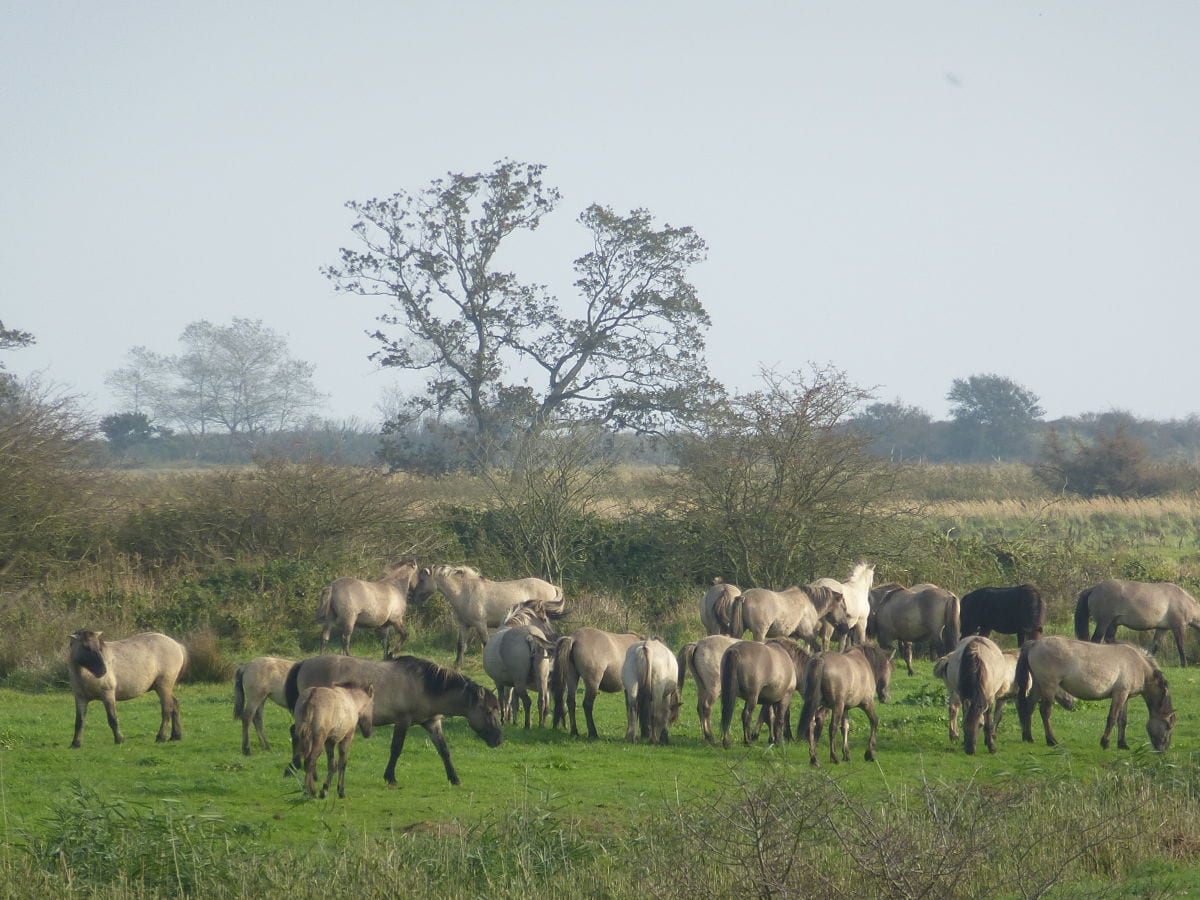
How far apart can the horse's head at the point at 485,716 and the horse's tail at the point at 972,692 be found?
4760 millimetres

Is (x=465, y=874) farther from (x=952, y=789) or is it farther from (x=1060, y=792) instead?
(x=1060, y=792)

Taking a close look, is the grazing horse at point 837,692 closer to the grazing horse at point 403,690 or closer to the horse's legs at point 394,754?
the grazing horse at point 403,690

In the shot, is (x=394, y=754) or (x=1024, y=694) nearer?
(x=394, y=754)

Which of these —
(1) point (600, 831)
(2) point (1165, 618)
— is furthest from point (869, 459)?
(1) point (600, 831)

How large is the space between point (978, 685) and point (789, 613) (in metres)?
4.77

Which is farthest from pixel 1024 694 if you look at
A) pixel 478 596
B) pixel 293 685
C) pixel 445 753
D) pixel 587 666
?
pixel 478 596

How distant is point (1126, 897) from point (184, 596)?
17123mm

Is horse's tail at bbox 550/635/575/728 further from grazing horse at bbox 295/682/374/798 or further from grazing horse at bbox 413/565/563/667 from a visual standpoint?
grazing horse at bbox 413/565/563/667

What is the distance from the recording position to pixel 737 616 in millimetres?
17531

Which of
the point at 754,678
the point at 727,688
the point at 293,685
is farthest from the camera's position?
the point at 727,688

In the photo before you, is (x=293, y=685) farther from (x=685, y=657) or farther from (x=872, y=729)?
(x=872, y=729)

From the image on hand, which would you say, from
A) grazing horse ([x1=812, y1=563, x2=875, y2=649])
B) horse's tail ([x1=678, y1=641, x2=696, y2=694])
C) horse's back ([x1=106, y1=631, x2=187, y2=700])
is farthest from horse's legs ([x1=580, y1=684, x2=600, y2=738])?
grazing horse ([x1=812, y1=563, x2=875, y2=649])

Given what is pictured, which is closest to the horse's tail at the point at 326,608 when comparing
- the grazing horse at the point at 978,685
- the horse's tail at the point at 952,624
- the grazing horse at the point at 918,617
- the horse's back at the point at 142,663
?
the horse's back at the point at 142,663

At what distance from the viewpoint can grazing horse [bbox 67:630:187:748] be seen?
12.9 metres
